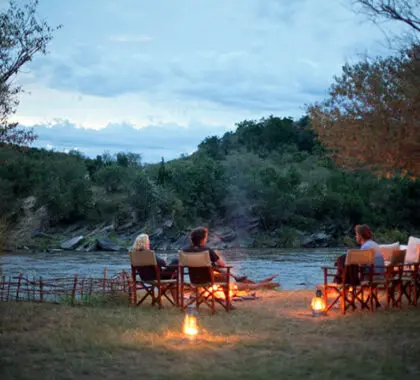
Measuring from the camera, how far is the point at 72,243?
117 ft

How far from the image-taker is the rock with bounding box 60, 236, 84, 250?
116 ft

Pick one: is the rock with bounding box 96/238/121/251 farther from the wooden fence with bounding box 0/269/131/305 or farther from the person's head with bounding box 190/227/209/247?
the person's head with bounding box 190/227/209/247

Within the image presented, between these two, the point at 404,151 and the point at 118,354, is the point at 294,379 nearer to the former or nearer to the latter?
the point at 118,354

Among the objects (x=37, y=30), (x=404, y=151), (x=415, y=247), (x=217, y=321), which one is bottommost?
(x=217, y=321)

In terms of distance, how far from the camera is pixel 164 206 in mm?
39188

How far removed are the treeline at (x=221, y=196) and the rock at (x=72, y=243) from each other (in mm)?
3553

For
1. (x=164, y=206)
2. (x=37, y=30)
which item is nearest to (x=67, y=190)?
(x=164, y=206)

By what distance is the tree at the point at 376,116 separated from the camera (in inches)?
247

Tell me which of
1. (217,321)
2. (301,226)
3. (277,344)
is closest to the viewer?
(277,344)

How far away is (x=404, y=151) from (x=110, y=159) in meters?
48.4

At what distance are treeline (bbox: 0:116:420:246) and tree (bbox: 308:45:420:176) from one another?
29.5m

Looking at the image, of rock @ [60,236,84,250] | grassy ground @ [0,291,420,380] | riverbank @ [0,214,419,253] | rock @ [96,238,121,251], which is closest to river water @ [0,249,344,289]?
rock @ [96,238,121,251]

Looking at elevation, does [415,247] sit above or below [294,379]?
above

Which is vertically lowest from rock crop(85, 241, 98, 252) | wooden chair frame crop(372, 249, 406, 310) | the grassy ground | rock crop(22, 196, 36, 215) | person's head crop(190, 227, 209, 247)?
rock crop(85, 241, 98, 252)
